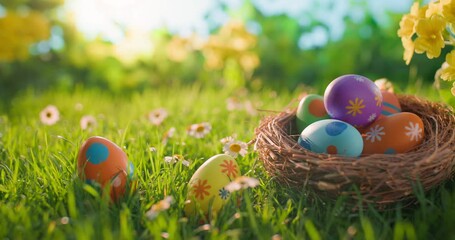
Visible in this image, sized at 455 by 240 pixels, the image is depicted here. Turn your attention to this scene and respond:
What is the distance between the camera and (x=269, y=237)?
151cm

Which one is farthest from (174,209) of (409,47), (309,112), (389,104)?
(409,47)

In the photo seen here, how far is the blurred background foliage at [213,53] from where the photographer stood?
4.27 metres

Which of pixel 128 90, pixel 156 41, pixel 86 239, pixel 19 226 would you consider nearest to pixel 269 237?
pixel 86 239

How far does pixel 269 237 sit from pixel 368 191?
1.19 feet

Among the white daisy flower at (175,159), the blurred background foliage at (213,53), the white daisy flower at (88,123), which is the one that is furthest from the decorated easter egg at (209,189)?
the blurred background foliage at (213,53)

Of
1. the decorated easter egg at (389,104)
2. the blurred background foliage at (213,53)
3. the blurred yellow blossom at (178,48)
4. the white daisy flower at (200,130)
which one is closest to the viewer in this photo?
the decorated easter egg at (389,104)

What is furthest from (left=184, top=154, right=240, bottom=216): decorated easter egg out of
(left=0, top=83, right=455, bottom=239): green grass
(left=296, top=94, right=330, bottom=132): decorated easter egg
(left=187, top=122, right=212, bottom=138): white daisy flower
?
(left=187, top=122, right=212, bottom=138): white daisy flower

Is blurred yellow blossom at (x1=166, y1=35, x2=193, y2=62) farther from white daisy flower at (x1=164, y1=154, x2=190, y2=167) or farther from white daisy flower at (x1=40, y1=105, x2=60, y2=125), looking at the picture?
white daisy flower at (x1=164, y1=154, x2=190, y2=167)

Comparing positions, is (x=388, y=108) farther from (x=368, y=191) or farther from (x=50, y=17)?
(x=50, y=17)

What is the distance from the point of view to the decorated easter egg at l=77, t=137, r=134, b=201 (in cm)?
176

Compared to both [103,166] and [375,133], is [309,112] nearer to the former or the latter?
[375,133]

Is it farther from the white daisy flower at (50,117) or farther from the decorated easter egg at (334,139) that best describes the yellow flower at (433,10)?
the white daisy flower at (50,117)

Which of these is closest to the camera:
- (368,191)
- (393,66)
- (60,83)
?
(368,191)

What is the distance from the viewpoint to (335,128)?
1.80 m
